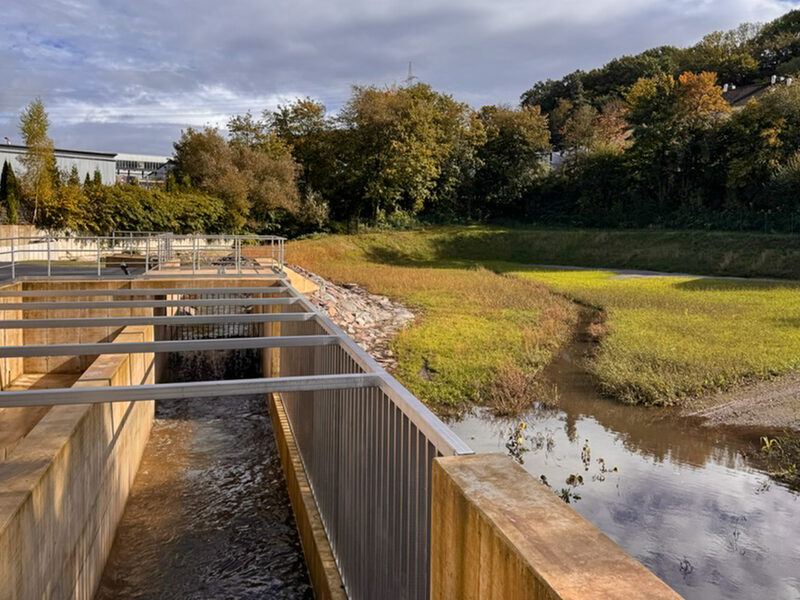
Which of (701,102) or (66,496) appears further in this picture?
(701,102)

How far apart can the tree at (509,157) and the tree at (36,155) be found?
31.5m

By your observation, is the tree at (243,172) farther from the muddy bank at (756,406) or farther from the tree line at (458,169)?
the muddy bank at (756,406)

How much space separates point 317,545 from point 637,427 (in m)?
7.78

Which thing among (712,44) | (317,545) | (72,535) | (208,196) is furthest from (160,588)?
(712,44)

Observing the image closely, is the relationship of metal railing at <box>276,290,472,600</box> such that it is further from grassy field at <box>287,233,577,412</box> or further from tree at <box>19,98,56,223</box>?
tree at <box>19,98,56,223</box>

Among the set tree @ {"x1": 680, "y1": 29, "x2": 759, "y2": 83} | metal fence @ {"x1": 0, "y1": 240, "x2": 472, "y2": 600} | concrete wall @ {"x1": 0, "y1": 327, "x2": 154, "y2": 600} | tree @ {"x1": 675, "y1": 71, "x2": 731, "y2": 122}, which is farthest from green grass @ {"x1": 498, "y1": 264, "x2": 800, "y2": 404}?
tree @ {"x1": 680, "y1": 29, "x2": 759, "y2": 83}

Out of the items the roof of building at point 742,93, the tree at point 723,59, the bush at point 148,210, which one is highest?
the tree at point 723,59

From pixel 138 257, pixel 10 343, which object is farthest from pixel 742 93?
pixel 10 343

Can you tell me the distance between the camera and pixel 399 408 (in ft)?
11.6

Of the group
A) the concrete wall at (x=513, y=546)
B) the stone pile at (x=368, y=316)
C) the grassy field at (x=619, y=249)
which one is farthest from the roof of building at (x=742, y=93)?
the concrete wall at (x=513, y=546)

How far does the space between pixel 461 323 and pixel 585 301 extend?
23.6ft

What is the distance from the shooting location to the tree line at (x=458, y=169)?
32781mm

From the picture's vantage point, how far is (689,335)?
1772cm

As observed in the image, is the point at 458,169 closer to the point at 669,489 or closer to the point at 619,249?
the point at 619,249
